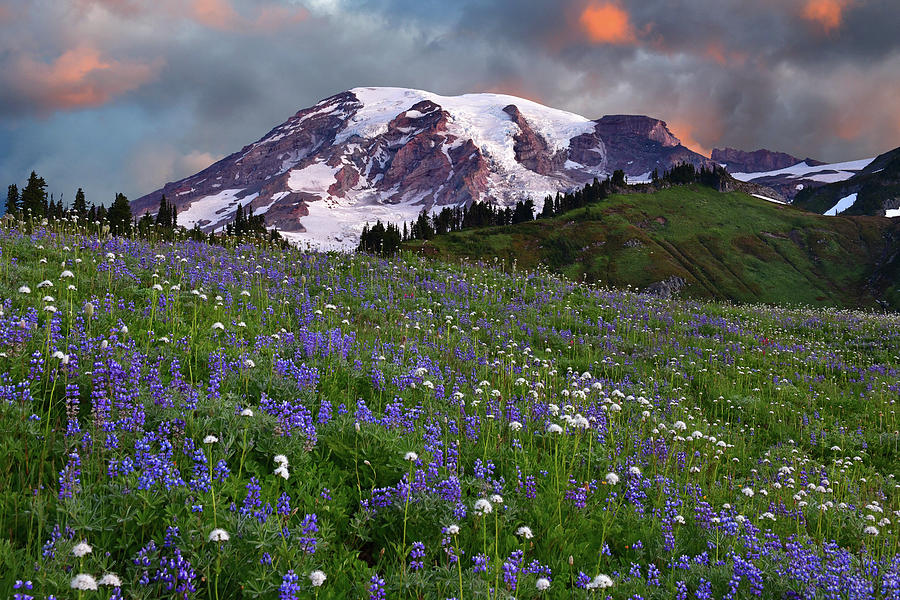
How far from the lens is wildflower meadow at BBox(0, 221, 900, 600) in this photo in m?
3.58

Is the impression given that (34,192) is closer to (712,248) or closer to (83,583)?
(83,583)

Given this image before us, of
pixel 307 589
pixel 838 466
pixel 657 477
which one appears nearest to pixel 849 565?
pixel 657 477

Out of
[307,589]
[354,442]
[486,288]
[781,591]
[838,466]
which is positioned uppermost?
[486,288]

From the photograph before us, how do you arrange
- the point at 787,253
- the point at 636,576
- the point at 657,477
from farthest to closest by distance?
the point at 787,253 → the point at 657,477 → the point at 636,576

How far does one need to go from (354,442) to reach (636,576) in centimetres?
317

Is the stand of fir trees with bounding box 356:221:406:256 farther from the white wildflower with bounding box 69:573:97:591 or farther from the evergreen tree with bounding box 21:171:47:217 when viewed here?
the evergreen tree with bounding box 21:171:47:217

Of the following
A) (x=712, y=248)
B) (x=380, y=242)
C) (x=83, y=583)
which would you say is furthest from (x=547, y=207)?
(x=83, y=583)

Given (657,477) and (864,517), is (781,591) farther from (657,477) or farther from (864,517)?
(864,517)

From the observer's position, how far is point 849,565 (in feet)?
15.5

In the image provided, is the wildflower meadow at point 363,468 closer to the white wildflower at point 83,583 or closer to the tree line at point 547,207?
the white wildflower at point 83,583

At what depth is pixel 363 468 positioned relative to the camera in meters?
5.18

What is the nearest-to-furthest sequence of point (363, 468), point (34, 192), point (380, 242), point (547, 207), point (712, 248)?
point (363, 468) < point (380, 242) < point (34, 192) < point (712, 248) < point (547, 207)

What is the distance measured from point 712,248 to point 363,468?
139 m

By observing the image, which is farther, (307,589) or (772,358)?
(772,358)
